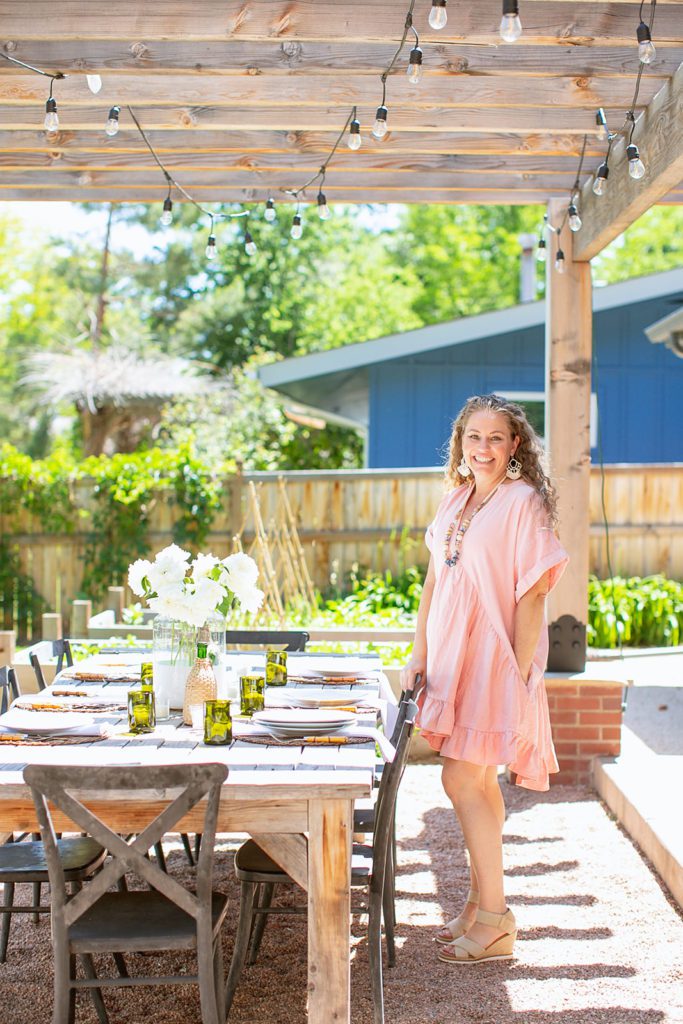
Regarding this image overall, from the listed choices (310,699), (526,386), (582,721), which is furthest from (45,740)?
(526,386)

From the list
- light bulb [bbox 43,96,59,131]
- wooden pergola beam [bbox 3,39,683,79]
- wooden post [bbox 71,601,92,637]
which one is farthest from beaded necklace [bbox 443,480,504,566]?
wooden post [bbox 71,601,92,637]

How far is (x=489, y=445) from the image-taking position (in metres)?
3.82

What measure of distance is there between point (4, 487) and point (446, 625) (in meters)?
7.92

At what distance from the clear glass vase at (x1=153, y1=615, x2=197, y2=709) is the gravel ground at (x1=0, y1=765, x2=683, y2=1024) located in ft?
2.83

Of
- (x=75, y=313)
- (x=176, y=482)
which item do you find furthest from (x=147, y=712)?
(x=75, y=313)

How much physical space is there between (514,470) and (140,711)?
145cm

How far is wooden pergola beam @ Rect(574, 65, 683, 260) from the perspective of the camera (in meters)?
4.23

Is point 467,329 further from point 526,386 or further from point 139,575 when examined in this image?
point 139,575

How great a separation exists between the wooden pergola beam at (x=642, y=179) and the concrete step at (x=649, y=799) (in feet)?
8.29

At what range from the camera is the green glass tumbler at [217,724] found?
3184 millimetres

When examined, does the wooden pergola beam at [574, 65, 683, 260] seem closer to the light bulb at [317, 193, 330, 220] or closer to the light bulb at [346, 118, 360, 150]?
the light bulb at [346, 118, 360, 150]

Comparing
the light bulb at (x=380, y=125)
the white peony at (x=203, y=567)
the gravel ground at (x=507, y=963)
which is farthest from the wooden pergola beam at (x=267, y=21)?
the gravel ground at (x=507, y=963)

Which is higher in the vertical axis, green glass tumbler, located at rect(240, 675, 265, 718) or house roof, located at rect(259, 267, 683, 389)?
house roof, located at rect(259, 267, 683, 389)

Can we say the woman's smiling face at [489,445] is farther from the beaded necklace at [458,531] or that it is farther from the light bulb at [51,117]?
the light bulb at [51,117]
